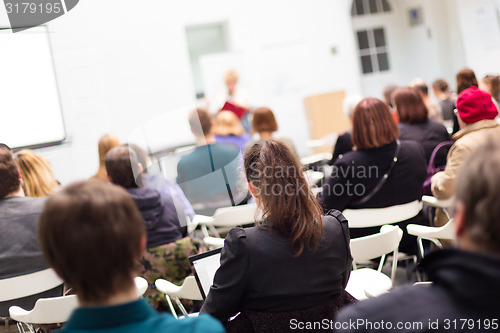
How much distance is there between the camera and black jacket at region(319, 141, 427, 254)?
3381 mm

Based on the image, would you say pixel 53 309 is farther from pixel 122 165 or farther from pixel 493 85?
pixel 493 85

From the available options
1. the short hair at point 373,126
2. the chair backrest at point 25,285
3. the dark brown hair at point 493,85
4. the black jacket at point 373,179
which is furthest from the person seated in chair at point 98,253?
the dark brown hair at point 493,85

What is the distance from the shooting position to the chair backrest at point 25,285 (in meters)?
2.79

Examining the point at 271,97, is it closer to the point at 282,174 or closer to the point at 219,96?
the point at 219,96

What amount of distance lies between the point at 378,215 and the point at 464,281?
2.39 metres

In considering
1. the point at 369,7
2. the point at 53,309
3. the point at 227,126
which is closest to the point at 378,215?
the point at 53,309

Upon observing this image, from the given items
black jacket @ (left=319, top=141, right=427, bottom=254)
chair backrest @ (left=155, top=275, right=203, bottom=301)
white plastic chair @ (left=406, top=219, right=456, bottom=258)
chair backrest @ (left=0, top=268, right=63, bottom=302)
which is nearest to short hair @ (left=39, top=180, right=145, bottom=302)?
chair backrest @ (left=155, top=275, right=203, bottom=301)

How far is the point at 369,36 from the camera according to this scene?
10.1m

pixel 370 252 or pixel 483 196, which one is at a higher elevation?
pixel 483 196

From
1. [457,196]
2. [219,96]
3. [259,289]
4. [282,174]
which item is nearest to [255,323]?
[259,289]

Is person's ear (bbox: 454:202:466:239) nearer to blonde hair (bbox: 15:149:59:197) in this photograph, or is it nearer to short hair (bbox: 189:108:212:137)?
short hair (bbox: 189:108:212:137)

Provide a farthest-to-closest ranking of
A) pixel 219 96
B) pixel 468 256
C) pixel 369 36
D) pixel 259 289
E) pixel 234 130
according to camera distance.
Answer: pixel 369 36 → pixel 219 96 → pixel 234 130 → pixel 259 289 → pixel 468 256

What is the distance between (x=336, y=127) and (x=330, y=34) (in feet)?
5.23

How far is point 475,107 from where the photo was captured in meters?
3.34
